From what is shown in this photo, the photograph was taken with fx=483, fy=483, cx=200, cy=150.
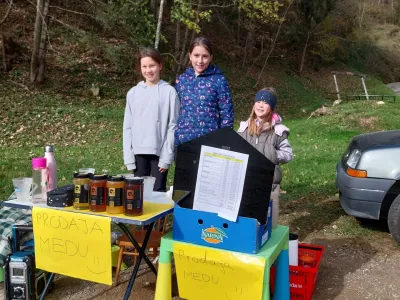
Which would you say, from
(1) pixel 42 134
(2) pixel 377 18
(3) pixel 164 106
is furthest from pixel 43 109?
(2) pixel 377 18

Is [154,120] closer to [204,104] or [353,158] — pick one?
[204,104]

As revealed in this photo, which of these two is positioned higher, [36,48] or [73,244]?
[36,48]

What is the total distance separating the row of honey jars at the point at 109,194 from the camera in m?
3.11

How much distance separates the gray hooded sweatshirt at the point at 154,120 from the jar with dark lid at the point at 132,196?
1.26 metres

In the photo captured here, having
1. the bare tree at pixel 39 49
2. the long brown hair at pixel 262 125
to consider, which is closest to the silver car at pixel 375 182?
the long brown hair at pixel 262 125

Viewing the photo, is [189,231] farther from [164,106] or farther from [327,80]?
[327,80]

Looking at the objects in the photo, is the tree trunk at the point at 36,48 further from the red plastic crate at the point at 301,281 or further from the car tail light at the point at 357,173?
the red plastic crate at the point at 301,281

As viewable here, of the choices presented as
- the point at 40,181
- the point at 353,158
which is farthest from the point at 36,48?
the point at 40,181

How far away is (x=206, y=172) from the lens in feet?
10.2

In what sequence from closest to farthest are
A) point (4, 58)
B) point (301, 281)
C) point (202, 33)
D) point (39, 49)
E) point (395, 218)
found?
point (301, 281) < point (395, 218) < point (39, 49) < point (4, 58) < point (202, 33)

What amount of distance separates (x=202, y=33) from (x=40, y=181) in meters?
26.6

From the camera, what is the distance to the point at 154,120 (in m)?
4.34

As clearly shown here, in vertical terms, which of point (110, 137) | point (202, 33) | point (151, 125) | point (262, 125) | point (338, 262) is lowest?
point (110, 137)

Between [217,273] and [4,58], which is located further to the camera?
[4,58]
